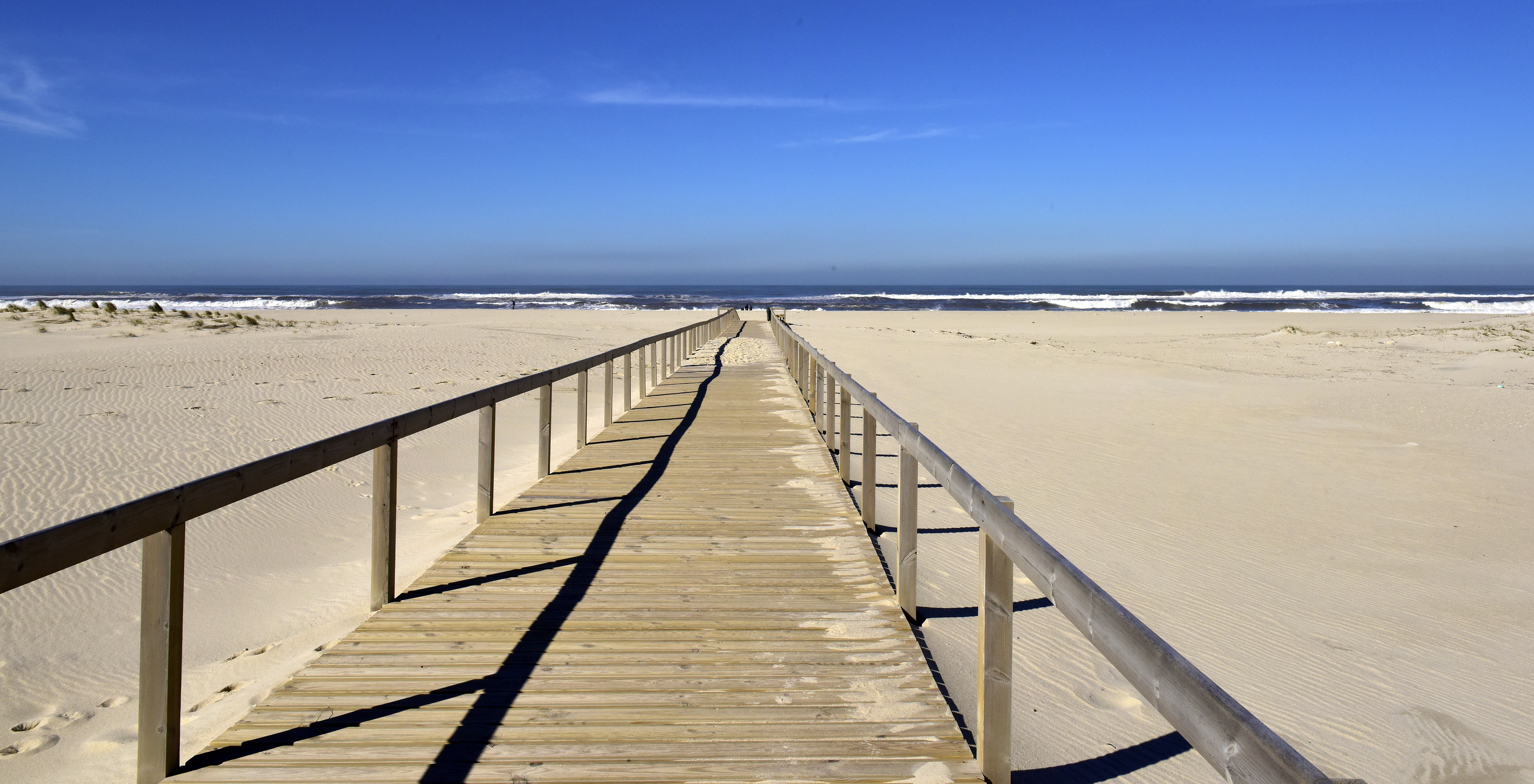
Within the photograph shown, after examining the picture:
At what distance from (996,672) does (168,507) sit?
2503 mm

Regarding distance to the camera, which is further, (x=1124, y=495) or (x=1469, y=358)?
(x=1469, y=358)

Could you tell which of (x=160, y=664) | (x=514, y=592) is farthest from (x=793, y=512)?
(x=160, y=664)

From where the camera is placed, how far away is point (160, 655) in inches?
104

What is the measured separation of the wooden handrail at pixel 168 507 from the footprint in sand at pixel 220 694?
3.27ft

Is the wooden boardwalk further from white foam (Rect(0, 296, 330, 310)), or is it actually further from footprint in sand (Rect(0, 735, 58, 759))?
white foam (Rect(0, 296, 330, 310))

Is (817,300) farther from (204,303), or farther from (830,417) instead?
(830,417)

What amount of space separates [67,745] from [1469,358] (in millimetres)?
25773

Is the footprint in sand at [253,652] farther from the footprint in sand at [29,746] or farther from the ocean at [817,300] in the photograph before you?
the ocean at [817,300]

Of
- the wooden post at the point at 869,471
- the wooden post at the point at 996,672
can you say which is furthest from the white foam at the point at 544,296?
the wooden post at the point at 996,672

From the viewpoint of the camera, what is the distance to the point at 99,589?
212 inches

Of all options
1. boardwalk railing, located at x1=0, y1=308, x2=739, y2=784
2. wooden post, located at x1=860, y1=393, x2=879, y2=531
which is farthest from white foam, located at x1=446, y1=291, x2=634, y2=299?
boardwalk railing, located at x1=0, y1=308, x2=739, y2=784

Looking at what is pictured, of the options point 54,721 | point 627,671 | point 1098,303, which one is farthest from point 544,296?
point 627,671

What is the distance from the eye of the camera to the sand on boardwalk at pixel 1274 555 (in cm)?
377

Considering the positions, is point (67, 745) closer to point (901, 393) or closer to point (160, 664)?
point (160, 664)
